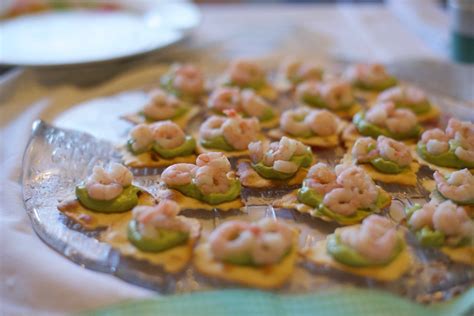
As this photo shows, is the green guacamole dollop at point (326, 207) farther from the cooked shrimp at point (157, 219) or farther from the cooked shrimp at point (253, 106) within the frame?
the cooked shrimp at point (253, 106)

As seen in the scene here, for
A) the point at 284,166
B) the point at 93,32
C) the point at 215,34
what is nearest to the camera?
the point at 284,166

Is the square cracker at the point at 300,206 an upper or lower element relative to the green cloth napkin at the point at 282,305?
lower

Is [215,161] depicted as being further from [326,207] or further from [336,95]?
[336,95]

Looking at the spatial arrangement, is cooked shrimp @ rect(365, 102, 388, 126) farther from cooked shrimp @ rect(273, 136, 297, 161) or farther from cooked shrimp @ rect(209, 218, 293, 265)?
cooked shrimp @ rect(209, 218, 293, 265)

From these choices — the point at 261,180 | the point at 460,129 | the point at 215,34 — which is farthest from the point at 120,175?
the point at 215,34

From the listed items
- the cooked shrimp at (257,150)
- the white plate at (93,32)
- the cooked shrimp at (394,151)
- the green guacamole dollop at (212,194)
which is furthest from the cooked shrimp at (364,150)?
the white plate at (93,32)

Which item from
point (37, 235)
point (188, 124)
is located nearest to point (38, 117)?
point (188, 124)
